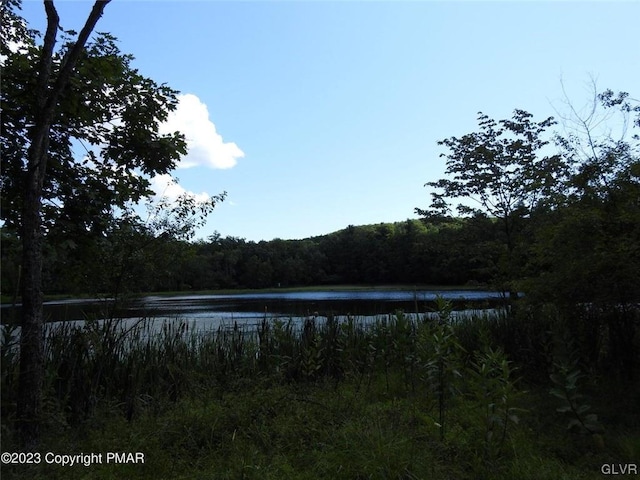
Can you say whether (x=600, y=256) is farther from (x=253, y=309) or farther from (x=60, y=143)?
(x=253, y=309)

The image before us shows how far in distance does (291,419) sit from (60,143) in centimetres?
369

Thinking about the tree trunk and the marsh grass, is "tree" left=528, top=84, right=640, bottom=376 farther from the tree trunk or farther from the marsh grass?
the tree trunk

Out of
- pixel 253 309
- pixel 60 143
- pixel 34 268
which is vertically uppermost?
pixel 60 143

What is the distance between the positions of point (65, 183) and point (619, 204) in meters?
5.69

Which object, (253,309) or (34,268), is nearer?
(34,268)

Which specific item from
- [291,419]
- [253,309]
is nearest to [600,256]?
[291,419]

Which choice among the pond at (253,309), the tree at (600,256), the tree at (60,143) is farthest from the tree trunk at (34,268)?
the tree at (600,256)

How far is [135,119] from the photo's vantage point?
5172 millimetres

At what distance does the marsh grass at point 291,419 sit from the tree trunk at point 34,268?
0.15 meters

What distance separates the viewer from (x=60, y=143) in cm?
484

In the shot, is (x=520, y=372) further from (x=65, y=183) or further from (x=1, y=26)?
(x=1, y=26)

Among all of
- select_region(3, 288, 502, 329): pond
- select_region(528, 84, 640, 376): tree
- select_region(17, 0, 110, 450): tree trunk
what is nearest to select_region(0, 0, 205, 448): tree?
select_region(17, 0, 110, 450): tree trunk

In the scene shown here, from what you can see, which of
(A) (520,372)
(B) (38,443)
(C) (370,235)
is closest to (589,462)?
(A) (520,372)

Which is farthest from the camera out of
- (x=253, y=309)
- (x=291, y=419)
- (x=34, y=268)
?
(x=253, y=309)
